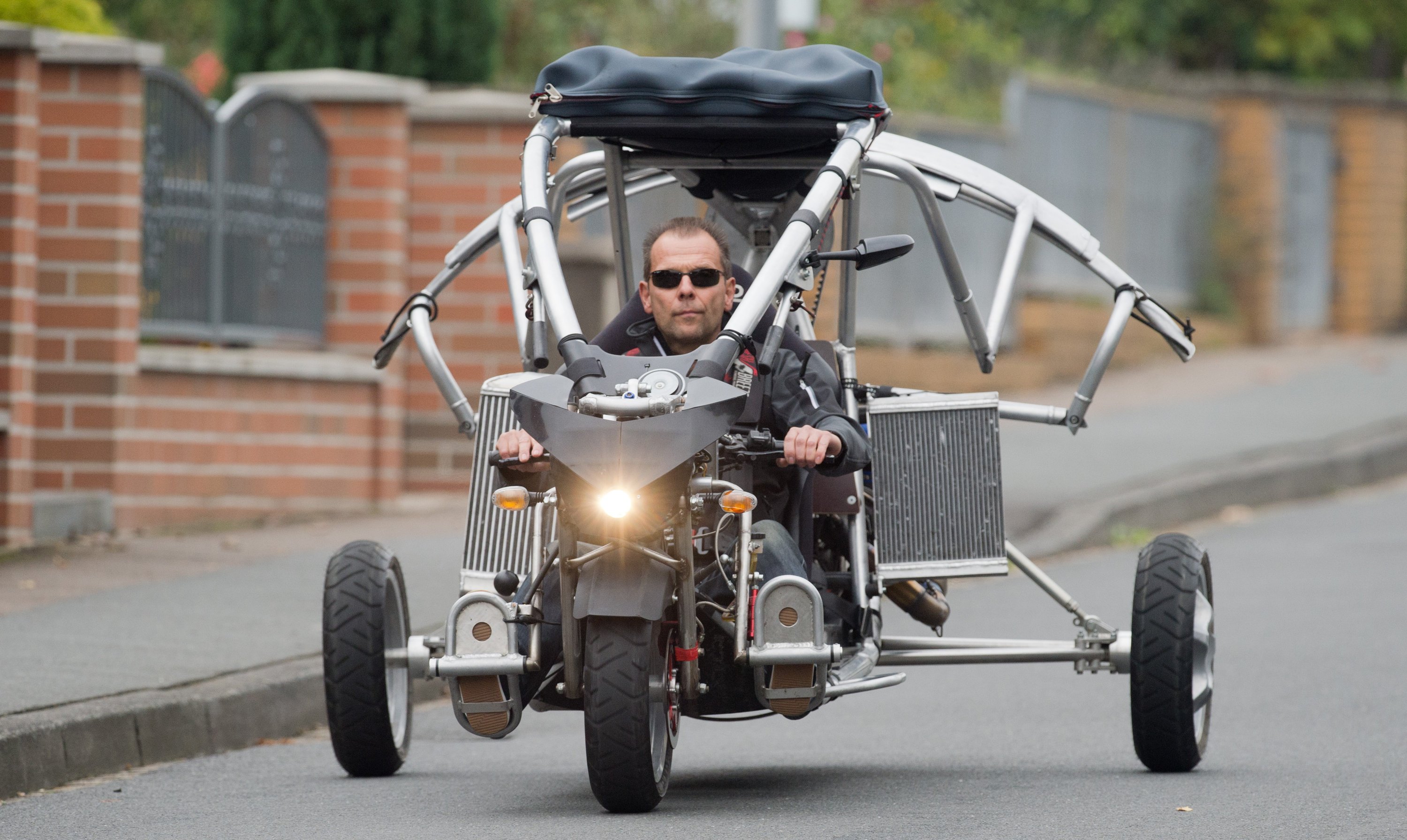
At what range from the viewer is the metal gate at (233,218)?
454 inches

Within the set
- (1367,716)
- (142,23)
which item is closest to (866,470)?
(1367,716)

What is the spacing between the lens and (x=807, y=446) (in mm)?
5707

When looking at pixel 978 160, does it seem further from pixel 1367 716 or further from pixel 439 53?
pixel 1367 716

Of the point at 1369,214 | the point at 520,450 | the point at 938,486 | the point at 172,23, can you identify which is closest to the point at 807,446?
the point at 520,450

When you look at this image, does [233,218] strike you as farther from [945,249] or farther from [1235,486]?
[1235,486]

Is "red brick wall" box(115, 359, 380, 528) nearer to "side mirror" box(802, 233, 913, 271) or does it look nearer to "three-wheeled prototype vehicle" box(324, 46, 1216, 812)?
"three-wheeled prototype vehicle" box(324, 46, 1216, 812)

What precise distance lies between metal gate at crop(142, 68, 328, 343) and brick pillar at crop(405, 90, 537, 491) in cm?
61

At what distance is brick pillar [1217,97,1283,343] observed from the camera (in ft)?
66.8

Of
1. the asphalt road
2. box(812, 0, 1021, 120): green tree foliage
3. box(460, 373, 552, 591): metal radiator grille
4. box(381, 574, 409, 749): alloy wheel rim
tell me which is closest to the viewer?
the asphalt road

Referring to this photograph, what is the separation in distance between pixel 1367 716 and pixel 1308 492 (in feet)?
25.8

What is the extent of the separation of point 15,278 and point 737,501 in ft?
19.4

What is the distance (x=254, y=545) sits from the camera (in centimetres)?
1112

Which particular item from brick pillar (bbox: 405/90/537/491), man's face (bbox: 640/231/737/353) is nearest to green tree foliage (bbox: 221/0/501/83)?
brick pillar (bbox: 405/90/537/491)

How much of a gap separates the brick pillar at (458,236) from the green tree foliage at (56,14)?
192cm
